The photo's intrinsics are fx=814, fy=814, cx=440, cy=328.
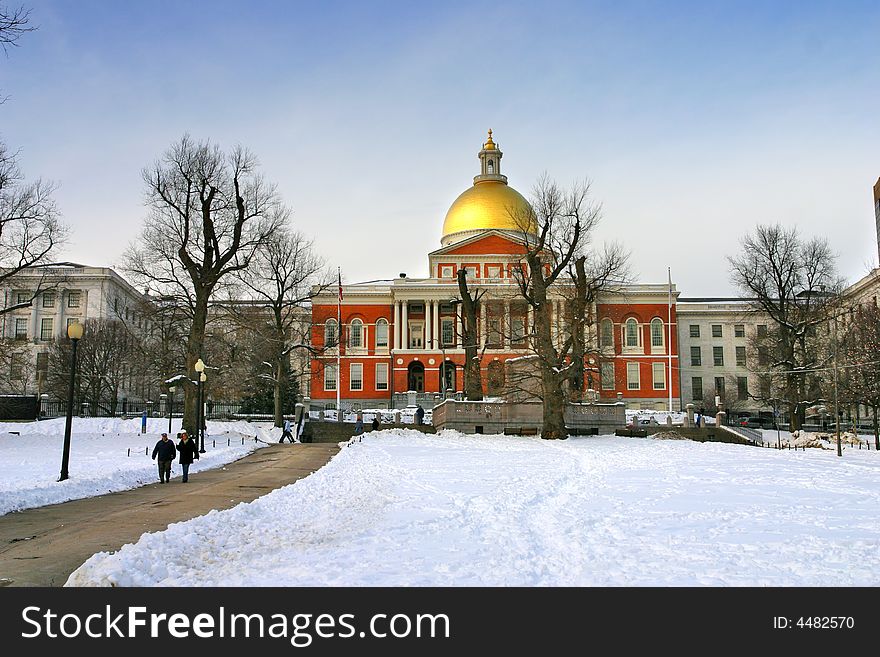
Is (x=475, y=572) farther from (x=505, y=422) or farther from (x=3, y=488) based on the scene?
(x=505, y=422)

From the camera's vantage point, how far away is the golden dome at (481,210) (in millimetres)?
86500

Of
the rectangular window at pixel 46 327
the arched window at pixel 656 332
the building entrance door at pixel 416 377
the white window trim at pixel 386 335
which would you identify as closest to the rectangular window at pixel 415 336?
the white window trim at pixel 386 335

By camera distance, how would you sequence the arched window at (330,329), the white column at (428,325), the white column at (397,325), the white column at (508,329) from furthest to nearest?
1. the white column at (397,325)
2. the white column at (428,325)
3. the arched window at (330,329)
4. the white column at (508,329)

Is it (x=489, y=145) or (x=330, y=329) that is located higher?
(x=489, y=145)

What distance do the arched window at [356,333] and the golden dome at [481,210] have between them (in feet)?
43.7

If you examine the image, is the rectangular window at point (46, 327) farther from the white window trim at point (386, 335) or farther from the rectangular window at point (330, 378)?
the white window trim at point (386, 335)

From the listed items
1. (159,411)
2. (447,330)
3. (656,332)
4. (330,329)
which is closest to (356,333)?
(330,329)

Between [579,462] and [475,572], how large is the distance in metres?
18.5

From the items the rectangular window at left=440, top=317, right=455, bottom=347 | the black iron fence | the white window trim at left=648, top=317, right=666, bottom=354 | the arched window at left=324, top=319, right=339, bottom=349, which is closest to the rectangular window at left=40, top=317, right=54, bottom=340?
the black iron fence

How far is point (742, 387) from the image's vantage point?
81188 mm

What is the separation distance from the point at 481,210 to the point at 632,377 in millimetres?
24221

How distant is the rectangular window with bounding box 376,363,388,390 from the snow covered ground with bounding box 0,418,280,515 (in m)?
37.1

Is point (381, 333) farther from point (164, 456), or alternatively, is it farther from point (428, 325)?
point (164, 456)

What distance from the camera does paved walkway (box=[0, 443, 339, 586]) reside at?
33.6 feet
